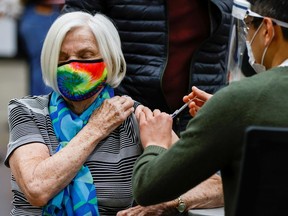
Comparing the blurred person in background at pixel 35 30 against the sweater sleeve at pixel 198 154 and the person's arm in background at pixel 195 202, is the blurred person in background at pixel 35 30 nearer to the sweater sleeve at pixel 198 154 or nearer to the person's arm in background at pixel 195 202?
the person's arm in background at pixel 195 202

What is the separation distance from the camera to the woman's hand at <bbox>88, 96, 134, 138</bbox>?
291cm

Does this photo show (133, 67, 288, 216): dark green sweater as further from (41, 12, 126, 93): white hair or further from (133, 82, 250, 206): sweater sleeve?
(41, 12, 126, 93): white hair

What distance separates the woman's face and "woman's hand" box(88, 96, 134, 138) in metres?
0.21

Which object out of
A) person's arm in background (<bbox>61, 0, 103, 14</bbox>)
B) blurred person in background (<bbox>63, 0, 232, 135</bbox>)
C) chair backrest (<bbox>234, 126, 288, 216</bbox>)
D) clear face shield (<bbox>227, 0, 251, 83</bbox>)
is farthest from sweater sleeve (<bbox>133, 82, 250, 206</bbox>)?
person's arm in background (<bbox>61, 0, 103, 14</bbox>)

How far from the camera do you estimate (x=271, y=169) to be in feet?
6.25

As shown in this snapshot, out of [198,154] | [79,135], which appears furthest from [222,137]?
[79,135]

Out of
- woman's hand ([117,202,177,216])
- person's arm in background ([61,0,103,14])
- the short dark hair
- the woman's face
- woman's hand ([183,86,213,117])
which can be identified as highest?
the short dark hair

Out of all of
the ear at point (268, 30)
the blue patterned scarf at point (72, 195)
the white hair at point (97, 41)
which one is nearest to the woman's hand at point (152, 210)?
the blue patterned scarf at point (72, 195)

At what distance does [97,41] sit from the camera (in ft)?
9.96

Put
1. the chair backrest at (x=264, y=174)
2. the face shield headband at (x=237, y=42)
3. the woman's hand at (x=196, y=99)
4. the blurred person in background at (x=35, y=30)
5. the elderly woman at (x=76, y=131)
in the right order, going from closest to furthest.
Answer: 1. the chair backrest at (x=264, y=174)
2. the woman's hand at (x=196, y=99)
3. the elderly woman at (x=76, y=131)
4. the face shield headband at (x=237, y=42)
5. the blurred person in background at (x=35, y=30)

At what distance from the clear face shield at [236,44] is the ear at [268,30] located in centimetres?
71

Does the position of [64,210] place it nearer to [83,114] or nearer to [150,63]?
[83,114]

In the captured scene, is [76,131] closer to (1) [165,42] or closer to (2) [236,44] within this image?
(1) [165,42]

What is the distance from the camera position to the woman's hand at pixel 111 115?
291cm
